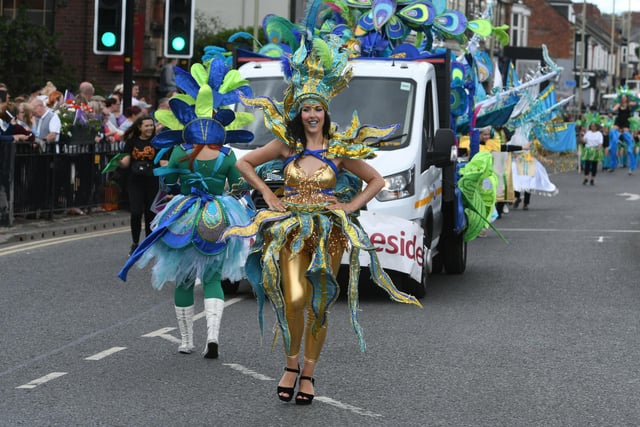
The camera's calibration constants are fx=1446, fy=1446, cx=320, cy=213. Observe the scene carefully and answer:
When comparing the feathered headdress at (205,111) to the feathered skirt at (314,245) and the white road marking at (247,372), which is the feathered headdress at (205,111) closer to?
the white road marking at (247,372)

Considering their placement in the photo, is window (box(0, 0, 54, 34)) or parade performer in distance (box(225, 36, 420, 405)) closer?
parade performer in distance (box(225, 36, 420, 405))

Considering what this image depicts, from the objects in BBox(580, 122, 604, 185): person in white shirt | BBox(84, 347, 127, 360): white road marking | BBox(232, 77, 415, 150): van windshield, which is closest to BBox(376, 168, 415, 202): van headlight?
BBox(232, 77, 415, 150): van windshield

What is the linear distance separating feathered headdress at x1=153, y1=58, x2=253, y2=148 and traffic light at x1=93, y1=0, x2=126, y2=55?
10.2m

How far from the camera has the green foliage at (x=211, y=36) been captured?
41.8 meters

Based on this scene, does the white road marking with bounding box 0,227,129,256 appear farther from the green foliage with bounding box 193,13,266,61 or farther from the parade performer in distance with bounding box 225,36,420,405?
the green foliage with bounding box 193,13,266,61

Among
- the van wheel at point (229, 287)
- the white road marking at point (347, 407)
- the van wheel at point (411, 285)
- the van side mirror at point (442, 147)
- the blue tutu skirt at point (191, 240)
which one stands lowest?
the white road marking at point (347, 407)

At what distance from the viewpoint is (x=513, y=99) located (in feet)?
59.4

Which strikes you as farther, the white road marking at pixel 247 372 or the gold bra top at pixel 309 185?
the white road marking at pixel 247 372

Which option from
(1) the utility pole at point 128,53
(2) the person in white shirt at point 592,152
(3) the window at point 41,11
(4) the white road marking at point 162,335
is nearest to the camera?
(4) the white road marking at point 162,335

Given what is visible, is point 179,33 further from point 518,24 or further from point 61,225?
point 518,24

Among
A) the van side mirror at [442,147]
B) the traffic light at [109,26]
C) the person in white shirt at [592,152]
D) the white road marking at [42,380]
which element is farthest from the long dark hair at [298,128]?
→ the person in white shirt at [592,152]

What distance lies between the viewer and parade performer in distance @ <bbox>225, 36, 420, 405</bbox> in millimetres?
7855

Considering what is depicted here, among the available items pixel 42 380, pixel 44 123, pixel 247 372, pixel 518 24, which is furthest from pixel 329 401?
pixel 518 24

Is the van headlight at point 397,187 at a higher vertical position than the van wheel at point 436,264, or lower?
higher
